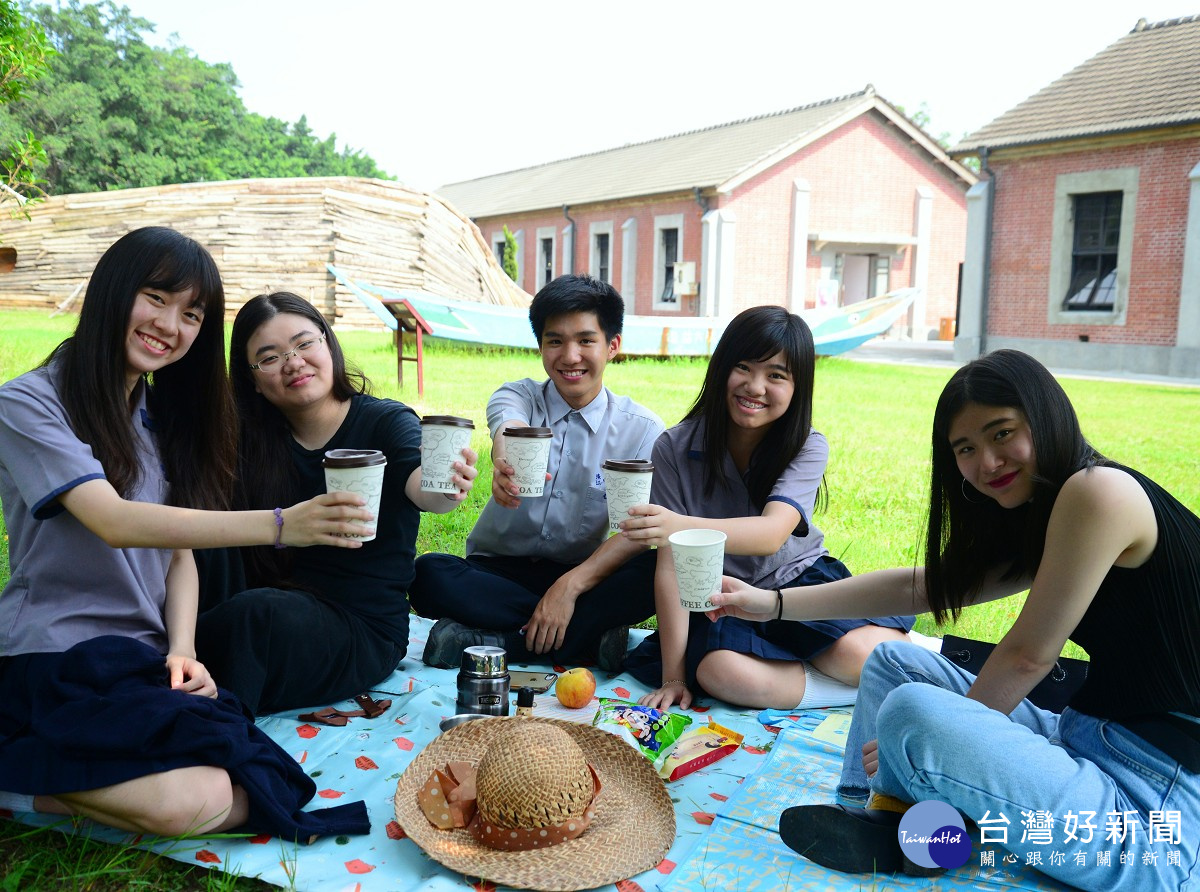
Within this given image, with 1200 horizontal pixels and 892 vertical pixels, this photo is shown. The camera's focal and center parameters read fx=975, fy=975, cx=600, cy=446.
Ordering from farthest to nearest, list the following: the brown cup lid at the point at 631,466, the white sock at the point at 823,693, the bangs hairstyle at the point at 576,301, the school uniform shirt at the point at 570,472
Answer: the school uniform shirt at the point at 570,472 → the bangs hairstyle at the point at 576,301 → the white sock at the point at 823,693 → the brown cup lid at the point at 631,466

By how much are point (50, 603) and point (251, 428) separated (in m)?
1.06

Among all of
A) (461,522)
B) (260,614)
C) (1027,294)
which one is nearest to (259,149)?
(1027,294)

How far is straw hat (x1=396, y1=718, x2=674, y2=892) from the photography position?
7.95ft

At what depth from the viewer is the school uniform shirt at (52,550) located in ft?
8.34

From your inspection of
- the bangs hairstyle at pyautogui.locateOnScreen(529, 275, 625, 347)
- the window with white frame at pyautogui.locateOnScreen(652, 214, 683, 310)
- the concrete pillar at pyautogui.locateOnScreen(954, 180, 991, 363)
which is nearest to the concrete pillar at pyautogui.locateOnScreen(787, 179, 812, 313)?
the window with white frame at pyautogui.locateOnScreen(652, 214, 683, 310)

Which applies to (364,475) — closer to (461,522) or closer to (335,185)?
(461,522)

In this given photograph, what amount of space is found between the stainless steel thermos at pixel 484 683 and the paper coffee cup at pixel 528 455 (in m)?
0.57

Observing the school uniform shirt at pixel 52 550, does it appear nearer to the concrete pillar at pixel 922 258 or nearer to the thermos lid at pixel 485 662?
the thermos lid at pixel 485 662

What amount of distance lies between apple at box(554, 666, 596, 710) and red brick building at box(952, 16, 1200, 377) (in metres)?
17.4

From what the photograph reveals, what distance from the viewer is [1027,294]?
→ 781 inches

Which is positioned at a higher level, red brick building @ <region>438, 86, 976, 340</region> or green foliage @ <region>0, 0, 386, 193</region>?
green foliage @ <region>0, 0, 386, 193</region>

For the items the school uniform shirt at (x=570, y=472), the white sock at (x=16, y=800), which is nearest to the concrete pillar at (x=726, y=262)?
the school uniform shirt at (x=570, y=472)

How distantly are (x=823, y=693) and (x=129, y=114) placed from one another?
41.9m

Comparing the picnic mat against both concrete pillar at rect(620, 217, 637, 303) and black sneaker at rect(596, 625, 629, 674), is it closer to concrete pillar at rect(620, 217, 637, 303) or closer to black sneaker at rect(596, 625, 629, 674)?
black sneaker at rect(596, 625, 629, 674)
